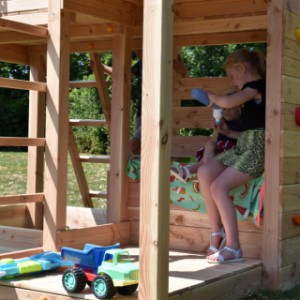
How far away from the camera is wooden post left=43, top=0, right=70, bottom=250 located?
4676 millimetres

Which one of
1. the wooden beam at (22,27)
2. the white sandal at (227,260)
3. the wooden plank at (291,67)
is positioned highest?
the wooden beam at (22,27)

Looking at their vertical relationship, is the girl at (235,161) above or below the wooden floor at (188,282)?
above

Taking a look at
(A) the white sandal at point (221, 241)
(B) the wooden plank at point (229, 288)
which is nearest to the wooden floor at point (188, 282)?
(B) the wooden plank at point (229, 288)

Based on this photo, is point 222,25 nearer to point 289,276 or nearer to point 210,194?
point 210,194

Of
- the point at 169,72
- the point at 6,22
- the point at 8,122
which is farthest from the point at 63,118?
the point at 8,122

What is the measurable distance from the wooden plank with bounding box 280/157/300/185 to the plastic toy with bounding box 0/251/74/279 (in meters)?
1.62

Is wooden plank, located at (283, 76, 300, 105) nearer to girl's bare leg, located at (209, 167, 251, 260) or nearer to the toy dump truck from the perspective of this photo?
girl's bare leg, located at (209, 167, 251, 260)

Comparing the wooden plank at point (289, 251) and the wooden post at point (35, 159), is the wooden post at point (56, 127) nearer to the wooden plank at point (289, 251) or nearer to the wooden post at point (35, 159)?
the wooden plank at point (289, 251)

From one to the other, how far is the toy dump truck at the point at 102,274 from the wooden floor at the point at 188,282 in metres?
0.05

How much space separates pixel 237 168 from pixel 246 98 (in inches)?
20.1

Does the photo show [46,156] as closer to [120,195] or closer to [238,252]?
[120,195]

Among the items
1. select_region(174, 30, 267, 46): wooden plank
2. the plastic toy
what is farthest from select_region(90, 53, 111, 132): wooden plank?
the plastic toy

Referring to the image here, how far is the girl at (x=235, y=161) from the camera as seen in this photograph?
4648 millimetres

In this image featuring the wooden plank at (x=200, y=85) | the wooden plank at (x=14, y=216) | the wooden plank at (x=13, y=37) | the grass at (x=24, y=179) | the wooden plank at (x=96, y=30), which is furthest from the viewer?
the grass at (x=24, y=179)
